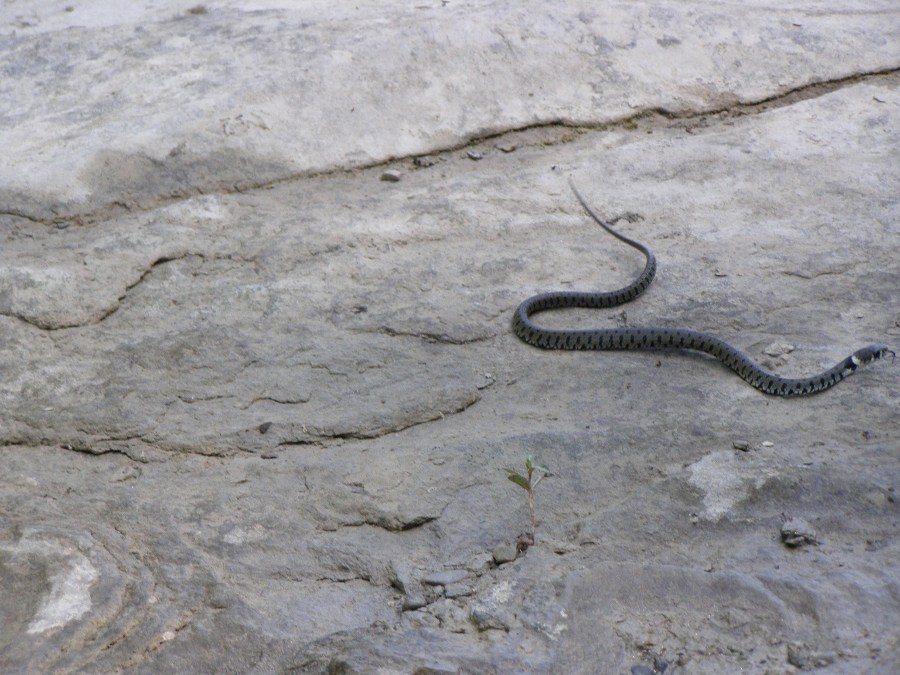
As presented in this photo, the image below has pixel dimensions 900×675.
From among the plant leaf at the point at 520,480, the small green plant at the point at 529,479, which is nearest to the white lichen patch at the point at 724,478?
the small green plant at the point at 529,479

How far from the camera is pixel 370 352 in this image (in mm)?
5879

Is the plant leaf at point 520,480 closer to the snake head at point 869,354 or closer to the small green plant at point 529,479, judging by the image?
the small green plant at point 529,479

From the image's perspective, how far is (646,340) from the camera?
19.9 feet

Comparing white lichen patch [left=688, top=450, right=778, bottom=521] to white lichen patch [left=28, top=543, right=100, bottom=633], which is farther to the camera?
white lichen patch [left=688, top=450, right=778, bottom=521]

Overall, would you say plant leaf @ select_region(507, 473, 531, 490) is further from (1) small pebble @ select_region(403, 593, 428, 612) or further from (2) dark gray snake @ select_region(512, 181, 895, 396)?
(2) dark gray snake @ select_region(512, 181, 895, 396)

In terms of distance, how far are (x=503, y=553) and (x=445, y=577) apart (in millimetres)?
297

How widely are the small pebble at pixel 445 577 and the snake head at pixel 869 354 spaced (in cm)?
274

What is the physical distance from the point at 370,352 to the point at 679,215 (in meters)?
2.91

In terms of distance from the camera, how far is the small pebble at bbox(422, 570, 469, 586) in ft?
13.6

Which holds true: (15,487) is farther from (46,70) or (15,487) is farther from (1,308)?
(46,70)

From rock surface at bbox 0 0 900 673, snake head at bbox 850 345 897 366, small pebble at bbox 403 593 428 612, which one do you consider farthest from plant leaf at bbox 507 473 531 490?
snake head at bbox 850 345 897 366

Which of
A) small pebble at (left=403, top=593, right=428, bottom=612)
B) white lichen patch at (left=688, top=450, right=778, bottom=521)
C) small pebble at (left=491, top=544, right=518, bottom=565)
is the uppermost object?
small pebble at (left=403, top=593, right=428, bottom=612)

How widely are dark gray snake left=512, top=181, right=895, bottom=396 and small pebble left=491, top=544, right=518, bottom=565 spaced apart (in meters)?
1.92

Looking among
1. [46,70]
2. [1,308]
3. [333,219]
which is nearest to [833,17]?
[333,219]
